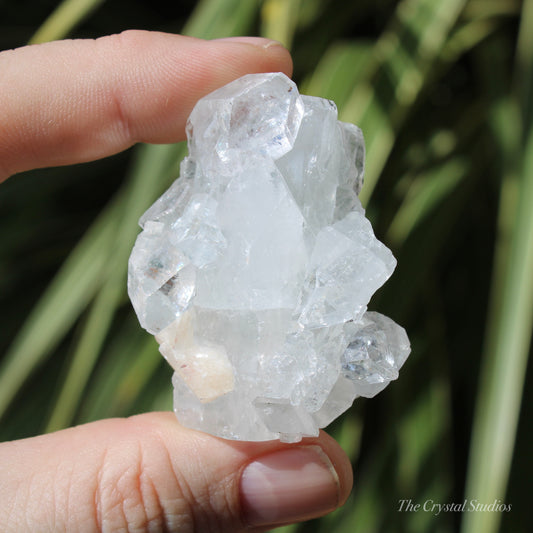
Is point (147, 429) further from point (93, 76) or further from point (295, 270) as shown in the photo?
point (93, 76)

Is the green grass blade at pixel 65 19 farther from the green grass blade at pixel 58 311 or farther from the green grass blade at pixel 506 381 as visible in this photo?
the green grass blade at pixel 506 381

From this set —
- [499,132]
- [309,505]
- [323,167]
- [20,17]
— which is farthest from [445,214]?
[20,17]

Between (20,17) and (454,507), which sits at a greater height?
(20,17)

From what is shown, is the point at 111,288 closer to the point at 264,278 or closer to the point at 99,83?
the point at 99,83

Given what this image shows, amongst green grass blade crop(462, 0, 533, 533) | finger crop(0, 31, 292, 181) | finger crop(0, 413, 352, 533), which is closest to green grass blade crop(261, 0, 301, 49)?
finger crop(0, 31, 292, 181)

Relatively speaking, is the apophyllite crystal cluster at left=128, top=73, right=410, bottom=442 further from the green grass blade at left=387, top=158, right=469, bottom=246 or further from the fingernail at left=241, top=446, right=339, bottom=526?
the green grass blade at left=387, top=158, right=469, bottom=246

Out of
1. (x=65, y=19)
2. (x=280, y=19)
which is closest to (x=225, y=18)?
(x=280, y=19)
